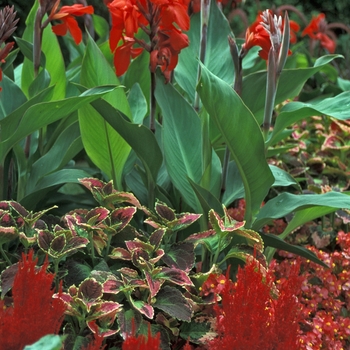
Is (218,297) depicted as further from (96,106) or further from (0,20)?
(0,20)

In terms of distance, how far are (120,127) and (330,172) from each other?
1.29 meters

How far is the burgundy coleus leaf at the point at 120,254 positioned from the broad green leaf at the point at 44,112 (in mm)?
453

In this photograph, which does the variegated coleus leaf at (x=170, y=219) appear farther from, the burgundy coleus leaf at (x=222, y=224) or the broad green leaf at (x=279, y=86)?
the broad green leaf at (x=279, y=86)

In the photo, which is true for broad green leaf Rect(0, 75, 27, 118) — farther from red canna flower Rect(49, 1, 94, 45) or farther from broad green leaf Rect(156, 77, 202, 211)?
broad green leaf Rect(156, 77, 202, 211)

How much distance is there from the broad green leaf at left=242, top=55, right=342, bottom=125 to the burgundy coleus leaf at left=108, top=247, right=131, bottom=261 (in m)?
0.99

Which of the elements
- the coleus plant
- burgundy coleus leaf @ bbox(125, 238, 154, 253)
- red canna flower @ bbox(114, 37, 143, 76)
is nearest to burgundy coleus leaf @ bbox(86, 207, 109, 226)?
the coleus plant

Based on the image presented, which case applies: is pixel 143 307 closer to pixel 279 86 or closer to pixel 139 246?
pixel 139 246

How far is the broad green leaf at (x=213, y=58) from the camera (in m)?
Result: 2.35

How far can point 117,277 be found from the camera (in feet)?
5.15

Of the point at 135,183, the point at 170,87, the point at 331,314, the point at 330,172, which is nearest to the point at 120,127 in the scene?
the point at 170,87

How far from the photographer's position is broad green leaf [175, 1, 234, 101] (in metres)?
2.35

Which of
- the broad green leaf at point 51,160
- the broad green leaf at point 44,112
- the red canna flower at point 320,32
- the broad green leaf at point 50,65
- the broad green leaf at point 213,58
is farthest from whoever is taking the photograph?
the red canna flower at point 320,32

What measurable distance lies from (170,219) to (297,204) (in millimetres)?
425

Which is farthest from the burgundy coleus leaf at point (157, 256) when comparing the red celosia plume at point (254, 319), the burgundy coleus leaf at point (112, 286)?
the red celosia plume at point (254, 319)
